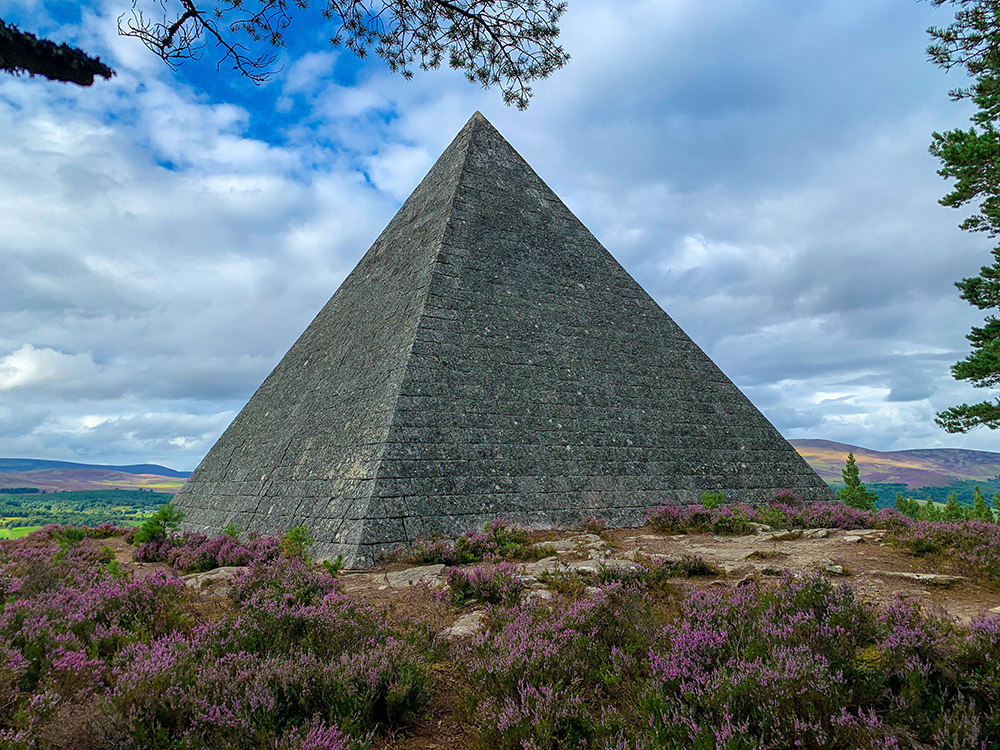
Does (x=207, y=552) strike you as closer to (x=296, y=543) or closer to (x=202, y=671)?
(x=296, y=543)

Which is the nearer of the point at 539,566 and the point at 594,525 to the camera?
the point at 539,566

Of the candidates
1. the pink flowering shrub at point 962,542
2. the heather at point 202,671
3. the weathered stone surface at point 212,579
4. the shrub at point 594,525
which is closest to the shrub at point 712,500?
the shrub at point 594,525

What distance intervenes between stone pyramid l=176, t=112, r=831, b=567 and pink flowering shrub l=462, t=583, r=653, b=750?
4372 mm

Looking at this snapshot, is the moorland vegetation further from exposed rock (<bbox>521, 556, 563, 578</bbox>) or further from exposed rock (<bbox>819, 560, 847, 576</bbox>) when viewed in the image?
exposed rock (<bbox>819, 560, 847, 576</bbox>)

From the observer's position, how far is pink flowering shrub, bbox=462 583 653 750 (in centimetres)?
321

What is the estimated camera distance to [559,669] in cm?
384

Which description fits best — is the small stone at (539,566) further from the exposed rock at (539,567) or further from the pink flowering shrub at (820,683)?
the pink flowering shrub at (820,683)

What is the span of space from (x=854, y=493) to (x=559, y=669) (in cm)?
3077

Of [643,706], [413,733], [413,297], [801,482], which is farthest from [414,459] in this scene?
[801,482]

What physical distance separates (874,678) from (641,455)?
9201mm

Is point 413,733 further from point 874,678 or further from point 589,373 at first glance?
point 589,373

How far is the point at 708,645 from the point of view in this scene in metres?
3.73

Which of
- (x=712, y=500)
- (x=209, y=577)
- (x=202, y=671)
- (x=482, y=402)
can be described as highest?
(x=482, y=402)

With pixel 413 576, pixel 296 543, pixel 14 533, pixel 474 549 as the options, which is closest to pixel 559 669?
pixel 413 576
